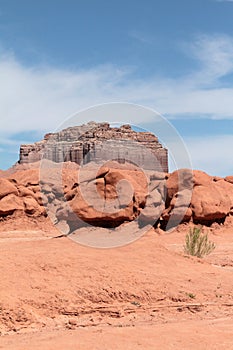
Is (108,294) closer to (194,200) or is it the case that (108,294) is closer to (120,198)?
(120,198)

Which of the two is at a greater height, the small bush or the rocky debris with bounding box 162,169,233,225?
the rocky debris with bounding box 162,169,233,225

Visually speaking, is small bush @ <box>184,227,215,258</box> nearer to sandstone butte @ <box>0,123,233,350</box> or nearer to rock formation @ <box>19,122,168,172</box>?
sandstone butte @ <box>0,123,233,350</box>

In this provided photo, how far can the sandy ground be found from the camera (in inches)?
255

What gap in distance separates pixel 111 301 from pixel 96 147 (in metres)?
60.6

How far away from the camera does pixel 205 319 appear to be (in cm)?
797

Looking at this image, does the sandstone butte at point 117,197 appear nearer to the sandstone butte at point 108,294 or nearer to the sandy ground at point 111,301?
the sandstone butte at point 108,294

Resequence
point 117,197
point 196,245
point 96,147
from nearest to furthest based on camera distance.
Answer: point 196,245 → point 117,197 → point 96,147

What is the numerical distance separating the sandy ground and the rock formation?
1938 inches

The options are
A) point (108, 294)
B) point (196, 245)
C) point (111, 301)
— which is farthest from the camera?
point (196, 245)

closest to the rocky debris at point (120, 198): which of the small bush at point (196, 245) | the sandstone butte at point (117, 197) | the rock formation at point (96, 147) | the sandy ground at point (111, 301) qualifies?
the sandstone butte at point (117, 197)

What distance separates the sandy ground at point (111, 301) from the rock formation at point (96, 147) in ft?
161

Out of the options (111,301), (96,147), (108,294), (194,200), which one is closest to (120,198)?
(194,200)

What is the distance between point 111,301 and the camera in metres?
8.43

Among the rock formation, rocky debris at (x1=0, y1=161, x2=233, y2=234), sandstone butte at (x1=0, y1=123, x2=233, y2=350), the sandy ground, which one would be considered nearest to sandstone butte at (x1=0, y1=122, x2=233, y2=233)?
rocky debris at (x1=0, y1=161, x2=233, y2=234)
